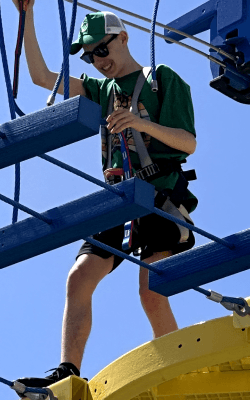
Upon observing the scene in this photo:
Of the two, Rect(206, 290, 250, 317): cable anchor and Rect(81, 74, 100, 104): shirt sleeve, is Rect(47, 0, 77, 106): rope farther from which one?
Rect(81, 74, 100, 104): shirt sleeve

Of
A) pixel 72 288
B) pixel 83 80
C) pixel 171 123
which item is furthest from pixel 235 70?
pixel 72 288

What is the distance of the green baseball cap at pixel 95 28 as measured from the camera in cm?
539

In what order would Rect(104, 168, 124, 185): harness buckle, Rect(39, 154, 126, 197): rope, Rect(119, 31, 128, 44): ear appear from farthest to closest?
Rect(119, 31, 128, 44): ear < Rect(104, 168, 124, 185): harness buckle < Rect(39, 154, 126, 197): rope

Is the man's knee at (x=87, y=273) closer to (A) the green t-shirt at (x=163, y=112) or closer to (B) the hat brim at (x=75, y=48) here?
(A) the green t-shirt at (x=163, y=112)

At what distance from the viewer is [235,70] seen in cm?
499

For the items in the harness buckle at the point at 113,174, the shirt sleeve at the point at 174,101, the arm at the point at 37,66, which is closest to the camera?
the harness buckle at the point at 113,174

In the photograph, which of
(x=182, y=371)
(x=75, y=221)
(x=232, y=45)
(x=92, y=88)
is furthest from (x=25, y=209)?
(x=92, y=88)

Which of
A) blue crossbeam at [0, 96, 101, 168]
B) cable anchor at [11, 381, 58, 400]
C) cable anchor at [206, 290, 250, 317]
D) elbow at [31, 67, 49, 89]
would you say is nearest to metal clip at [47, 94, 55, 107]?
blue crossbeam at [0, 96, 101, 168]

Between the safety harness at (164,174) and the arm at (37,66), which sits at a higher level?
the arm at (37,66)

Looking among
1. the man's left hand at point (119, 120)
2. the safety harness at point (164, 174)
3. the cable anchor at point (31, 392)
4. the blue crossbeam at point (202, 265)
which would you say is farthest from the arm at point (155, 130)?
the cable anchor at point (31, 392)

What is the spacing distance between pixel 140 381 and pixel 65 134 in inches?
52.3

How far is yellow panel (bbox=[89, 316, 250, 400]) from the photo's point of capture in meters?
4.17

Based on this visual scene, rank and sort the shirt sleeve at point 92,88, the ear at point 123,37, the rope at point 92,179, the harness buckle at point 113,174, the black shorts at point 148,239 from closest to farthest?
the rope at point 92,179, the harness buckle at point 113,174, the black shorts at point 148,239, the ear at point 123,37, the shirt sleeve at point 92,88

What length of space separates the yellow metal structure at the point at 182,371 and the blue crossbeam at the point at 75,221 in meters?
0.66
